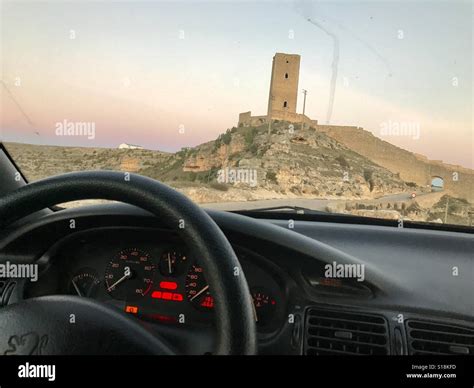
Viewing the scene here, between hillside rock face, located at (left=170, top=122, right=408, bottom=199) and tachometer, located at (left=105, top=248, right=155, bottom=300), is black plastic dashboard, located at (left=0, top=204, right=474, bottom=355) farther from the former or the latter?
hillside rock face, located at (left=170, top=122, right=408, bottom=199)

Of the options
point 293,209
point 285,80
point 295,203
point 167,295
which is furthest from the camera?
point 285,80

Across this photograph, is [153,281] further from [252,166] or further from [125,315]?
[252,166]

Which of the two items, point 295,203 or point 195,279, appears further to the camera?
point 295,203

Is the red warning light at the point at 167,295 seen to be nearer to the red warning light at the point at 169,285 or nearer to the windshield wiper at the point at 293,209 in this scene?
the red warning light at the point at 169,285

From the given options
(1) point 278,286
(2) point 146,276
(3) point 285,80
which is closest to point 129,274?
(2) point 146,276

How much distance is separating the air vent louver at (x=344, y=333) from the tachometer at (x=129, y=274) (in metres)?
0.73

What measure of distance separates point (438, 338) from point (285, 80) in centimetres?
816

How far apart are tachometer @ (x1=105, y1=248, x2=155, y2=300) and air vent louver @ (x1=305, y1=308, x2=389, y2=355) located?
73cm

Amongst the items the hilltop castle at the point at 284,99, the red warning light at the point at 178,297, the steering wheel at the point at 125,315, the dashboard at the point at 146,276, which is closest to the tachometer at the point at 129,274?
A: the dashboard at the point at 146,276

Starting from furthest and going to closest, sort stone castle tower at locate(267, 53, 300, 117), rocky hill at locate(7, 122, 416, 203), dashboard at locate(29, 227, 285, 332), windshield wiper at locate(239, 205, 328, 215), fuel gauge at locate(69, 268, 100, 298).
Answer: stone castle tower at locate(267, 53, 300, 117)
windshield wiper at locate(239, 205, 328, 215)
rocky hill at locate(7, 122, 416, 203)
fuel gauge at locate(69, 268, 100, 298)
dashboard at locate(29, 227, 285, 332)

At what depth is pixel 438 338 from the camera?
1.97 m

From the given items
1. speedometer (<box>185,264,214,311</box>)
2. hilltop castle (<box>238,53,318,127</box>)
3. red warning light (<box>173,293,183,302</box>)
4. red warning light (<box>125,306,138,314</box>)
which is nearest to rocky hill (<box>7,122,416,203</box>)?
hilltop castle (<box>238,53,318,127</box>)

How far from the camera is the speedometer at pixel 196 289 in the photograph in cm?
218

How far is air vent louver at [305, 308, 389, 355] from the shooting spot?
1948 millimetres
